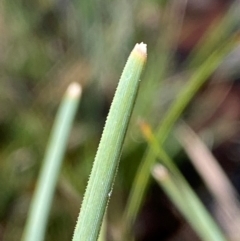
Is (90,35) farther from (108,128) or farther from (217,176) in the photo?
(108,128)

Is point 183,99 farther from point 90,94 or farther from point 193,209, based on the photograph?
point 90,94

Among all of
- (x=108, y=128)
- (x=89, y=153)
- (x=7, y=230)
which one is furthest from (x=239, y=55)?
(x=108, y=128)

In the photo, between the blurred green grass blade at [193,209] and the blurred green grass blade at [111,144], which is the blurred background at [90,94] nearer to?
the blurred green grass blade at [193,209]

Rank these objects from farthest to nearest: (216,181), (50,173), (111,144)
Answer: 1. (216,181)
2. (50,173)
3. (111,144)

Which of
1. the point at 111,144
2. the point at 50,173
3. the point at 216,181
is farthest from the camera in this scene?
the point at 216,181

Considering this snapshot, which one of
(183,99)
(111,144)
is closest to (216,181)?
(183,99)

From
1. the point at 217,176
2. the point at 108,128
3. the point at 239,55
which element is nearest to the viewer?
the point at 108,128

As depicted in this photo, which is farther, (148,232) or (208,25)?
(208,25)
